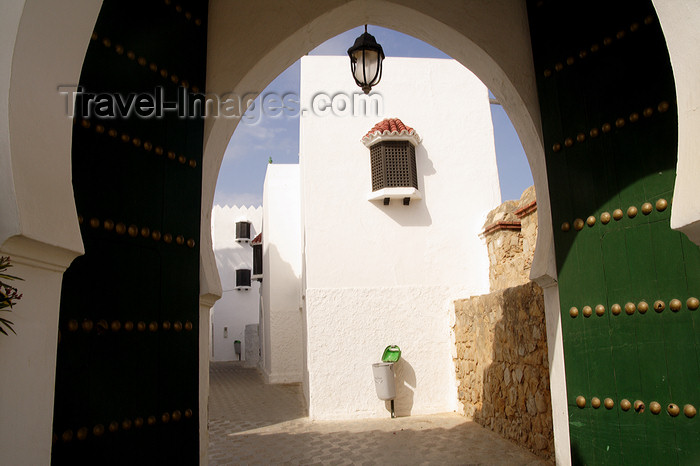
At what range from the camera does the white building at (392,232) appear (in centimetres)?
896

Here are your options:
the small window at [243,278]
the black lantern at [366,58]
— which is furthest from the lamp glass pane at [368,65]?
the small window at [243,278]

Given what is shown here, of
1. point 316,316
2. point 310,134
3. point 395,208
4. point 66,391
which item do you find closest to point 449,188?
point 395,208

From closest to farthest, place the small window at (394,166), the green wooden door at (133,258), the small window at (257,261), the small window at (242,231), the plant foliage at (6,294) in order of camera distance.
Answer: the plant foliage at (6,294)
the green wooden door at (133,258)
the small window at (394,166)
the small window at (257,261)
the small window at (242,231)

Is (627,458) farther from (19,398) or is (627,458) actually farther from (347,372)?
(347,372)

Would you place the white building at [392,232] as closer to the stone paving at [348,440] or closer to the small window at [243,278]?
the stone paving at [348,440]

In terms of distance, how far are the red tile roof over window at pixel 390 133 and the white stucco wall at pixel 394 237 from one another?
0.96 ft

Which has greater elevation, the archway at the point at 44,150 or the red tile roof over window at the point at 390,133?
the red tile roof over window at the point at 390,133

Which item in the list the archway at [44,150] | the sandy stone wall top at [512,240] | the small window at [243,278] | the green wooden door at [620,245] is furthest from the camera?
the small window at [243,278]

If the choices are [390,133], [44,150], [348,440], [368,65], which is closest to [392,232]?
[390,133]

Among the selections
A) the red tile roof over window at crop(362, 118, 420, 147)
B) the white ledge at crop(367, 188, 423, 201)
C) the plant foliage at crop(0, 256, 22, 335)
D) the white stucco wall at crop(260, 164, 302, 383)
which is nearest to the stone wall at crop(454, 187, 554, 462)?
the white ledge at crop(367, 188, 423, 201)

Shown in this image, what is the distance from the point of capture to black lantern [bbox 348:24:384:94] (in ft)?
13.1

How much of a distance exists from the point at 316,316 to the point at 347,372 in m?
1.09

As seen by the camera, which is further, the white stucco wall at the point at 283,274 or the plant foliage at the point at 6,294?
the white stucco wall at the point at 283,274

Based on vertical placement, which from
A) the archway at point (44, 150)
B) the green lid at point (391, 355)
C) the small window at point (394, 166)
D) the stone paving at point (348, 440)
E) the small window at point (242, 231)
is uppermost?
the small window at point (242, 231)
